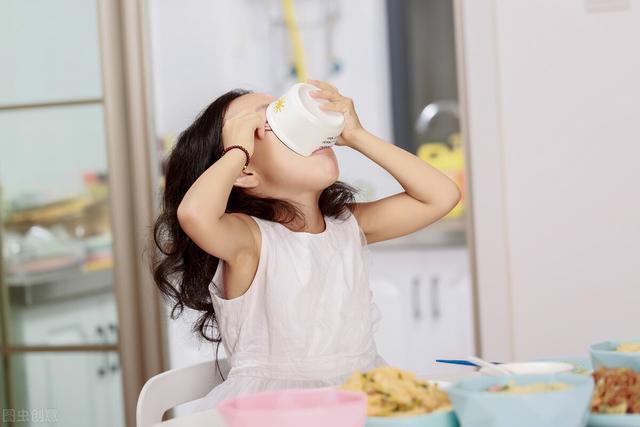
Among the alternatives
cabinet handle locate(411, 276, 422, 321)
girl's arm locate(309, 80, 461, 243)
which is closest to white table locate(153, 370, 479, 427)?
girl's arm locate(309, 80, 461, 243)

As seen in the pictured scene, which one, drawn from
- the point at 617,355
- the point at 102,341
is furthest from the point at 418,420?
the point at 102,341

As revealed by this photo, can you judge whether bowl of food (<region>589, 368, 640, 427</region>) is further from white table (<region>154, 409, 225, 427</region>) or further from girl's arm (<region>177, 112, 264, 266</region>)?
girl's arm (<region>177, 112, 264, 266</region>)

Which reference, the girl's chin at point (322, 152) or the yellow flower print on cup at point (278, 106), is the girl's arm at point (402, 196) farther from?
the yellow flower print on cup at point (278, 106)

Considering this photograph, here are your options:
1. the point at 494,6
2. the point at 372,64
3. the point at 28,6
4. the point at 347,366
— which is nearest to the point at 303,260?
the point at 347,366

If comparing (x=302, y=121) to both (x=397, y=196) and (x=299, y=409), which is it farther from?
(x=299, y=409)

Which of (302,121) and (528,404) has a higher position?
(302,121)

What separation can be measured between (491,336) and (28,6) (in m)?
1.63

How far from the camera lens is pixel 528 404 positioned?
23.6 inches

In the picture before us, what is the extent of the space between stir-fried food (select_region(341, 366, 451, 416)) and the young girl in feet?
1.70

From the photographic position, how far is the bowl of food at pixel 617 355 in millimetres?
801

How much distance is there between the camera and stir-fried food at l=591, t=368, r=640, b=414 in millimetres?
700

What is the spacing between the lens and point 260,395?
661mm

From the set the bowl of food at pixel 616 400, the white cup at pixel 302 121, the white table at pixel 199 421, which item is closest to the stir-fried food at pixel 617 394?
the bowl of food at pixel 616 400

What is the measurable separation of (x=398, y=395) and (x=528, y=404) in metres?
0.12
